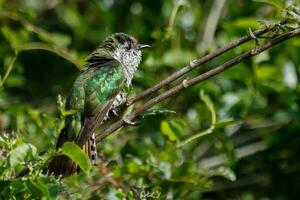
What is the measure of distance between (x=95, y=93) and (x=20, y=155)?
143 centimetres

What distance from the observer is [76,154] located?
12.5 ft

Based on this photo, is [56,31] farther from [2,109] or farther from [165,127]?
[165,127]

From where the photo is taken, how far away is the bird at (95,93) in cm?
477

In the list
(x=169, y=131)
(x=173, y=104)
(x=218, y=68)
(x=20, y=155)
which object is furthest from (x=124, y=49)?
(x=20, y=155)

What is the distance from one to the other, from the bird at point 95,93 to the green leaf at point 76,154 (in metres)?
0.45

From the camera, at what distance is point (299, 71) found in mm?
6441

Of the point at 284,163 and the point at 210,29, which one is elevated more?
the point at 210,29

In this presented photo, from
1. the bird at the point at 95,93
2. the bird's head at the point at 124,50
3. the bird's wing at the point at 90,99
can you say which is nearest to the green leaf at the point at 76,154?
the bird at the point at 95,93

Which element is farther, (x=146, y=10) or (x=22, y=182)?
(x=146, y=10)

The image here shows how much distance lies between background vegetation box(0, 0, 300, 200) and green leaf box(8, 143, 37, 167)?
6 cm

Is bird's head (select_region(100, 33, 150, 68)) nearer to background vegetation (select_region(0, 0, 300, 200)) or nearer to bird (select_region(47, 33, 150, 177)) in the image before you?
bird (select_region(47, 33, 150, 177))

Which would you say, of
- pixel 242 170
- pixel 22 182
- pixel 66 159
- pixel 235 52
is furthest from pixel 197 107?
pixel 22 182

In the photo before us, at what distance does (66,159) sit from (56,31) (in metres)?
4.09

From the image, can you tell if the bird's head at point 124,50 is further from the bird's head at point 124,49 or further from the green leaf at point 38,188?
the green leaf at point 38,188
